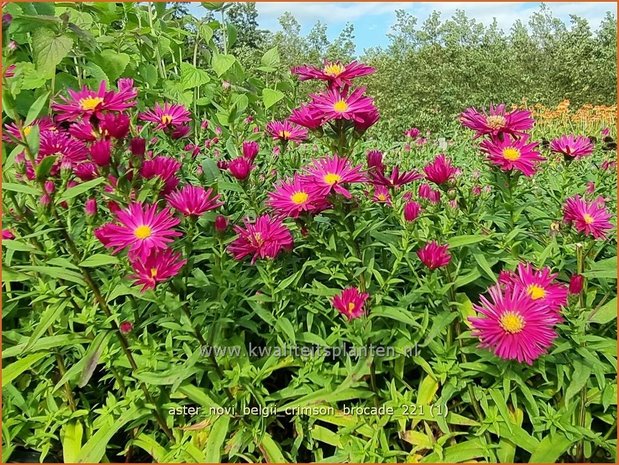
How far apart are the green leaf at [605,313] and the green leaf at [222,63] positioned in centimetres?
199

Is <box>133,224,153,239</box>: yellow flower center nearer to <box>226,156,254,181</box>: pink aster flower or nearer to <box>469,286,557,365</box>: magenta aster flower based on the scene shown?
<box>226,156,254,181</box>: pink aster flower

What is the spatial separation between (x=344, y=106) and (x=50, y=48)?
1076mm

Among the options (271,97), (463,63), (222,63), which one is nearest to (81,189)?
(222,63)

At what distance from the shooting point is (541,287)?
3.80 feet

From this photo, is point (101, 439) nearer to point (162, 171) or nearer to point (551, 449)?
point (162, 171)

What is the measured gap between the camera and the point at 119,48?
2699 mm

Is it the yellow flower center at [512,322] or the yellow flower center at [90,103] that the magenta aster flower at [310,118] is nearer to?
the yellow flower center at [90,103]

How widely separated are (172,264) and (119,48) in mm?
1913

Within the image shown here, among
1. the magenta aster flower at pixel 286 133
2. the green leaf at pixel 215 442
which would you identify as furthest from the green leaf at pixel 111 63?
the green leaf at pixel 215 442

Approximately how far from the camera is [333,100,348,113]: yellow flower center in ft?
3.94

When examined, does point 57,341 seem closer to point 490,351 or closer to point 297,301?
point 297,301

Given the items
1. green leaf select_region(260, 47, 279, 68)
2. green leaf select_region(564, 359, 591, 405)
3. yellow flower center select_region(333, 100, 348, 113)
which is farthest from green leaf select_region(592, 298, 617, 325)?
green leaf select_region(260, 47, 279, 68)

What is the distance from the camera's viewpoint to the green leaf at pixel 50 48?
179cm

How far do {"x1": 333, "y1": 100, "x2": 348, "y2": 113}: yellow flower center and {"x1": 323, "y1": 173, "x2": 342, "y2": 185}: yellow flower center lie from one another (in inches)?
5.2
